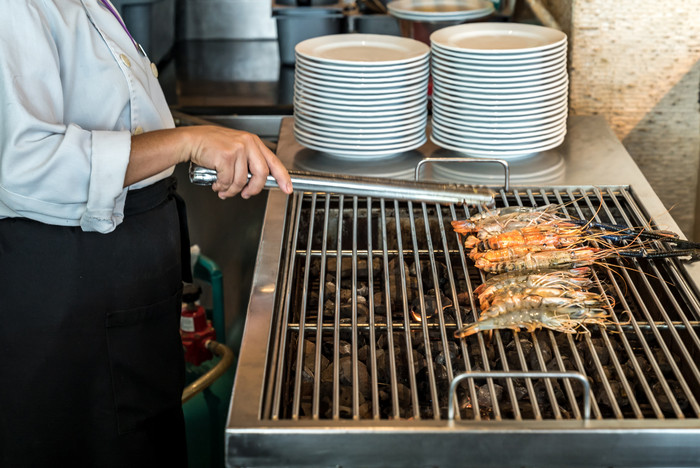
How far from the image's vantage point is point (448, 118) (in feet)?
6.65

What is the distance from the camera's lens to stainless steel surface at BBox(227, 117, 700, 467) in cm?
107

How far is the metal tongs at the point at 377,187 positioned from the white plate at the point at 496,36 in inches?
29.7

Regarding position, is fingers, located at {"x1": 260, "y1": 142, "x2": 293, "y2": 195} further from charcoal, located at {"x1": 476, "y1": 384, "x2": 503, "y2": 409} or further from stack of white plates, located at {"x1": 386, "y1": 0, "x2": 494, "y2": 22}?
stack of white plates, located at {"x1": 386, "y1": 0, "x2": 494, "y2": 22}

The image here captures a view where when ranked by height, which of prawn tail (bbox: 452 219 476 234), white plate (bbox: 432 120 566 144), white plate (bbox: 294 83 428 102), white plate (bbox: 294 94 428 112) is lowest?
prawn tail (bbox: 452 219 476 234)

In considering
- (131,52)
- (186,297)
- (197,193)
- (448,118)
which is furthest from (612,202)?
(197,193)

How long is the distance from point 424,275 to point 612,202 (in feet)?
1.62

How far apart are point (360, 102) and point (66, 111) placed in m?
0.75

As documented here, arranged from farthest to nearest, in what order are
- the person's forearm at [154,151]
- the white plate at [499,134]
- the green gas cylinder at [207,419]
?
the green gas cylinder at [207,419], the white plate at [499,134], the person's forearm at [154,151]

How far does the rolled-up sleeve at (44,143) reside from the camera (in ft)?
4.15

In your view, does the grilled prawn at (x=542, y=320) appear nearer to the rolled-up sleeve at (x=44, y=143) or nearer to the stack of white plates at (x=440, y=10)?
the rolled-up sleeve at (x=44, y=143)

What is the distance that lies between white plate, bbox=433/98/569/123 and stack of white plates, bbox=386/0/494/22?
1.89 feet

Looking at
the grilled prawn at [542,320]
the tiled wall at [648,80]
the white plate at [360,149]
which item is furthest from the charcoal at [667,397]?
the tiled wall at [648,80]

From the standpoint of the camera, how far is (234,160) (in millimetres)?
1385

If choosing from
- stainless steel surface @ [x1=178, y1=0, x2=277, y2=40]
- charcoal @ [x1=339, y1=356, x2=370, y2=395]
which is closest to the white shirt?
charcoal @ [x1=339, y1=356, x2=370, y2=395]
